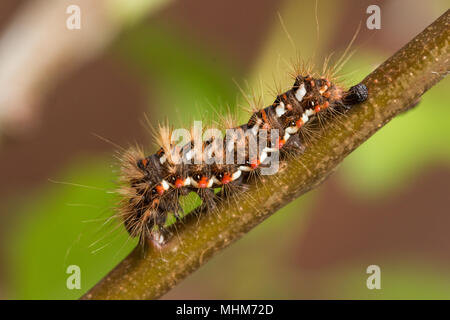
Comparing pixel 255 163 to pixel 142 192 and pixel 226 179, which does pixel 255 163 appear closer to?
pixel 226 179

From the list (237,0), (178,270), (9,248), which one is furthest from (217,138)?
(237,0)

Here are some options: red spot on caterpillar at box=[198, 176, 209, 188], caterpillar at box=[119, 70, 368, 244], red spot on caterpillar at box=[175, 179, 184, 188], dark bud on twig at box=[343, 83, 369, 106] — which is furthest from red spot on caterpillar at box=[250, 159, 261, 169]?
dark bud on twig at box=[343, 83, 369, 106]

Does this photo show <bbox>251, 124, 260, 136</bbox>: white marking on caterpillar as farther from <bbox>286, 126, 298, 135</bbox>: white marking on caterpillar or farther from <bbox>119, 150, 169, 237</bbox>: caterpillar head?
<bbox>119, 150, 169, 237</bbox>: caterpillar head

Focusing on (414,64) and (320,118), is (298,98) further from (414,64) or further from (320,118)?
(414,64)

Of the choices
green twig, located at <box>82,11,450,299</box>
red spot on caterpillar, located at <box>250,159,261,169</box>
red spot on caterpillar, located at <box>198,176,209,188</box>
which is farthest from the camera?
red spot on caterpillar, located at <box>198,176,209,188</box>

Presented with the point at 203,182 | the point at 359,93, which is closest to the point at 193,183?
the point at 203,182
